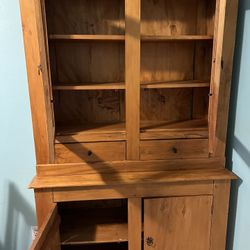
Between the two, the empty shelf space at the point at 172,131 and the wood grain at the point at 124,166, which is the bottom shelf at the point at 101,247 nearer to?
the wood grain at the point at 124,166

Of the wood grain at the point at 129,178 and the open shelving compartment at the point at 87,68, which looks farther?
the open shelving compartment at the point at 87,68

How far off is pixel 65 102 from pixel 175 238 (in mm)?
994

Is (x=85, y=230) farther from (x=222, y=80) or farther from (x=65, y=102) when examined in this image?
(x=222, y=80)

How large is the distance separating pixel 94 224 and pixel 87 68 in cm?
93

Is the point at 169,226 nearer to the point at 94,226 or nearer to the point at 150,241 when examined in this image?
the point at 150,241

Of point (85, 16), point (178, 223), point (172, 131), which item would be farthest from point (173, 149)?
point (85, 16)

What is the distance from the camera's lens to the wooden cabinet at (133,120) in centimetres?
115

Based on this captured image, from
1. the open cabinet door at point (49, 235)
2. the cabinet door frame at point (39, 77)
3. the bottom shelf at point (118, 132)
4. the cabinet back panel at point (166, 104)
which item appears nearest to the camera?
the open cabinet door at point (49, 235)

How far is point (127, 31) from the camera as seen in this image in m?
1.12

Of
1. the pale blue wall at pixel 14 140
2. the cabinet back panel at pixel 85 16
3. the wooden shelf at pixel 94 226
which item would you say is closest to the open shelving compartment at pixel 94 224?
the wooden shelf at pixel 94 226

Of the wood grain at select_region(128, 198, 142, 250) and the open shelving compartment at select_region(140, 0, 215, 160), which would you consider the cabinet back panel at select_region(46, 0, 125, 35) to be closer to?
the open shelving compartment at select_region(140, 0, 215, 160)

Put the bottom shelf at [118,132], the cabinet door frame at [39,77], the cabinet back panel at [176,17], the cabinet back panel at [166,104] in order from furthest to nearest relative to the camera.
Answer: the cabinet back panel at [166,104] < the cabinet back panel at [176,17] < the bottom shelf at [118,132] < the cabinet door frame at [39,77]

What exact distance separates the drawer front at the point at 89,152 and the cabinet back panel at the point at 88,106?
0.84ft

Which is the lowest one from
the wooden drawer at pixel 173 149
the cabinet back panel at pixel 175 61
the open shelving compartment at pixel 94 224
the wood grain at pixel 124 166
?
the open shelving compartment at pixel 94 224
